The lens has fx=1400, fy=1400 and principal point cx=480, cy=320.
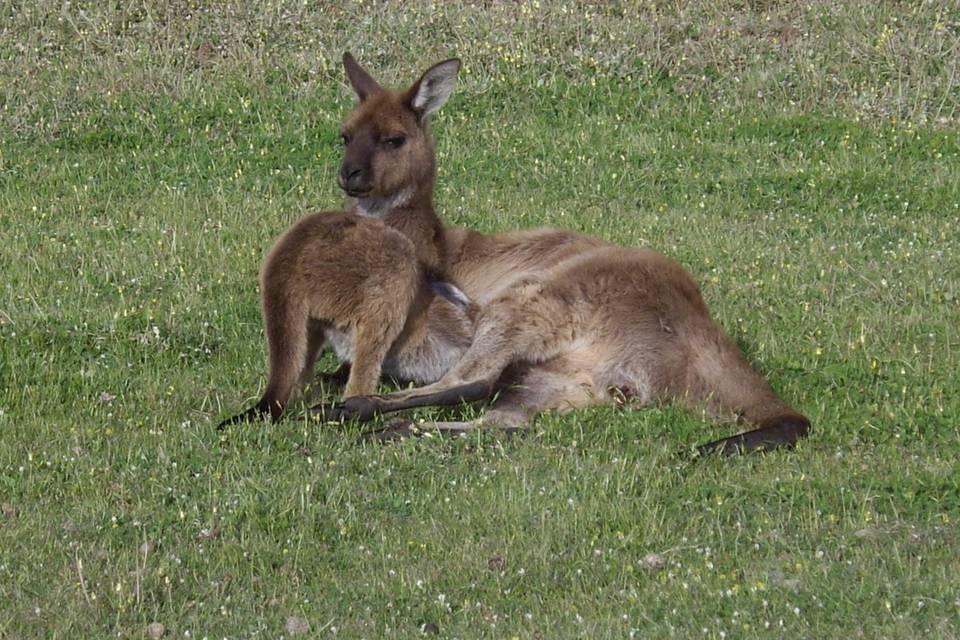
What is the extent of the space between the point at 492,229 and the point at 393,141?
6.88ft

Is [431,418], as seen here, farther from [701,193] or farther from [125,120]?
[125,120]

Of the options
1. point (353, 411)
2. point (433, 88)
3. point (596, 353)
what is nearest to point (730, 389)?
point (596, 353)

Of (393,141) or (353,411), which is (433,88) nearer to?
(393,141)

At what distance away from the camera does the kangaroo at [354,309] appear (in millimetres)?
7043

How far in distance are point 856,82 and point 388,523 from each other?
30.0ft

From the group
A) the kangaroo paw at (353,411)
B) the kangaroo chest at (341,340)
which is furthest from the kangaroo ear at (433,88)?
the kangaroo paw at (353,411)

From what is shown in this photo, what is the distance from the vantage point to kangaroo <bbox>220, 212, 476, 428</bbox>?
277 inches

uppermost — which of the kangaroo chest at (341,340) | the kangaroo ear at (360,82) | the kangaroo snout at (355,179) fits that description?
the kangaroo ear at (360,82)

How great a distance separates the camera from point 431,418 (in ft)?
24.0

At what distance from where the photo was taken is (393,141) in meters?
8.32

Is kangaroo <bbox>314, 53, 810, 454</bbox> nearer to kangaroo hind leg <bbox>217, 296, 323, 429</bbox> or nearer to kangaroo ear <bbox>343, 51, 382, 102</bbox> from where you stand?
kangaroo hind leg <bbox>217, 296, 323, 429</bbox>

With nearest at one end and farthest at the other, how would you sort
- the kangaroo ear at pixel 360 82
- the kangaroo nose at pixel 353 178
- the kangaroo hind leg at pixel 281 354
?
the kangaroo hind leg at pixel 281 354, the kangaroo nose at pixel 353 178, the kangaroo ear at pixel 360 82

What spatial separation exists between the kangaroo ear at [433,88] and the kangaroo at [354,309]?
3.86 ft

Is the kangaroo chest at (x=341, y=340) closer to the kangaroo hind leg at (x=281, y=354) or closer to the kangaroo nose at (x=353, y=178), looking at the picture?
the kangaroo hind leg at (x=281, y=354)
